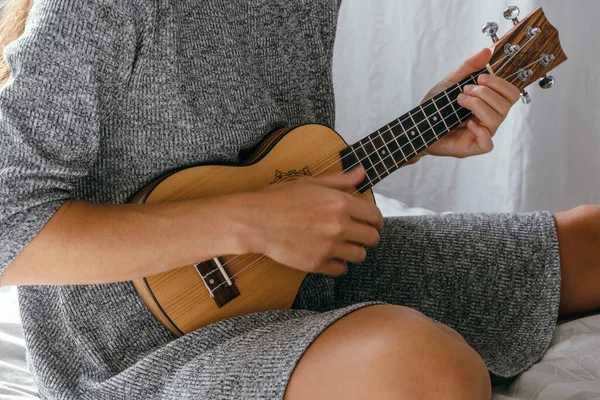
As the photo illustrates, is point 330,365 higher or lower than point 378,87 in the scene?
higher

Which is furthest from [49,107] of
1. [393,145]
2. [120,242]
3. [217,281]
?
[393,145]

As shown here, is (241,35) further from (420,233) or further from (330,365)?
(330,365)

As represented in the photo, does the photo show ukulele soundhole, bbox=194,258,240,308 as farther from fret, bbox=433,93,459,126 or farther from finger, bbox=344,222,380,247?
fret, bbox=433,93,459,126

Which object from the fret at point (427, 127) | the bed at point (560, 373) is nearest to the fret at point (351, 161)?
the fret at point (427, 127)

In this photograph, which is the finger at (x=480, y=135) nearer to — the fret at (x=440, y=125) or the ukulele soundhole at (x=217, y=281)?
the fret at (x=440, y=125)

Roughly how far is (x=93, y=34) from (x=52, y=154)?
0.45ft

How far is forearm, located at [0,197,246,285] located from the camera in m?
0.77

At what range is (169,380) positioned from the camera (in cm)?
79

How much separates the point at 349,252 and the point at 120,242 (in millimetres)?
277

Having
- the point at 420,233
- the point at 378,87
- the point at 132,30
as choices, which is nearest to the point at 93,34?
the point at 132,30

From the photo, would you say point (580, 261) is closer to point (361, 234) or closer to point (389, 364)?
point (361, 234)

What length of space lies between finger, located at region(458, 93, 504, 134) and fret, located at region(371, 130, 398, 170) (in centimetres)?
13

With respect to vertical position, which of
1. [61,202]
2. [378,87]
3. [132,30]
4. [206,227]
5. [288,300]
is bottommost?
[378,87]

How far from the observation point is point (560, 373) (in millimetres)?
900
